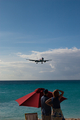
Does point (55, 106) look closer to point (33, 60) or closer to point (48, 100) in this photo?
point (48, 100)

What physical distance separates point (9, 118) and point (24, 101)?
940cm

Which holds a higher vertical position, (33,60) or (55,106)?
(33,60)

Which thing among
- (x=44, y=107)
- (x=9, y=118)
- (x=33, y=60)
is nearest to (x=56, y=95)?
(x=44, y=107)

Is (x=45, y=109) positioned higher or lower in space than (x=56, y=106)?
lower

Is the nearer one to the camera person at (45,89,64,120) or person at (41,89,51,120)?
person at (45,89,64,120)

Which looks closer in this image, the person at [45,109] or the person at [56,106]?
the person at [56,106]

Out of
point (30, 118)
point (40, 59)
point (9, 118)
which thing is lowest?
point (9, 118)

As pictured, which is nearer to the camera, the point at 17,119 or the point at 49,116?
the point at 49,116

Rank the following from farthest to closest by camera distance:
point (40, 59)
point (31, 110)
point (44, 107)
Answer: point (40, 59)
point (31, 110)
point (44, 107)

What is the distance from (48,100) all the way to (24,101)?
1372 millimetres

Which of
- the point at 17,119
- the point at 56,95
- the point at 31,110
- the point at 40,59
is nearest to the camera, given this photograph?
the point at 56,95

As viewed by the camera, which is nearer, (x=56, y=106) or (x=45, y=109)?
(x=56, y=106)

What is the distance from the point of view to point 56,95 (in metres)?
4.98

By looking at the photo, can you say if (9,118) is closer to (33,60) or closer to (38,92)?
(38,92)
